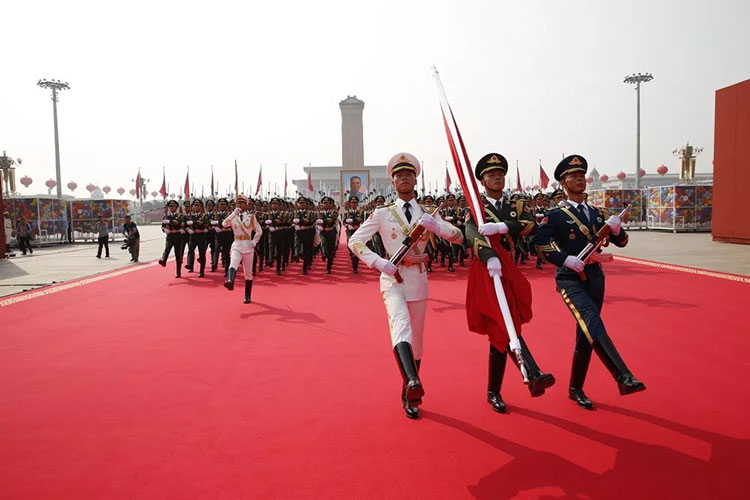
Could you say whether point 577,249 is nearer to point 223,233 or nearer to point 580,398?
point 580,398

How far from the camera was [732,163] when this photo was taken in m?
18.4

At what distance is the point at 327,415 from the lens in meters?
3.36

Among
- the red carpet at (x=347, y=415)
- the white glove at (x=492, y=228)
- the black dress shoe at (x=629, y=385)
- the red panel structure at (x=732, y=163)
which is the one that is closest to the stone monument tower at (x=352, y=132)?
the red panel structure at (x=732, y=163)

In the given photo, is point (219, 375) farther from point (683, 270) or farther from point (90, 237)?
point (90, 237)

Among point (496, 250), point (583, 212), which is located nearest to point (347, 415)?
point (496, 250)

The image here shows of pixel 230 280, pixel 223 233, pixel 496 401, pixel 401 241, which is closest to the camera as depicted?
pixel 496 401

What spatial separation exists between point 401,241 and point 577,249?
1.27m

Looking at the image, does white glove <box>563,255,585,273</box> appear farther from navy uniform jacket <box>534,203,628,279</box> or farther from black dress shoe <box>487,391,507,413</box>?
black dress shoe <box>487,391,507,413</box>

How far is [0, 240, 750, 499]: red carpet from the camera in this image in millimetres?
2531

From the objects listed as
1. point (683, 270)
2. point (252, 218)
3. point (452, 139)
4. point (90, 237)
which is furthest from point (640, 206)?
point (90, 237)

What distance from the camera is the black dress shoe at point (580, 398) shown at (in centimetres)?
338

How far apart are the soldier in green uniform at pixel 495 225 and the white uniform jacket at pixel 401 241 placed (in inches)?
11.4

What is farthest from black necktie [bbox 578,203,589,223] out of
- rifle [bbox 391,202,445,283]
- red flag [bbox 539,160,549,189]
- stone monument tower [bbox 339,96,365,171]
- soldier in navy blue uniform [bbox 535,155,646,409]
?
stone monument tower [bbox 339,96,365,171]

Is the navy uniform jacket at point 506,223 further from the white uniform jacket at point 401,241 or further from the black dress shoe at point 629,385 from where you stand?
the black dress shoe at point 629,385
